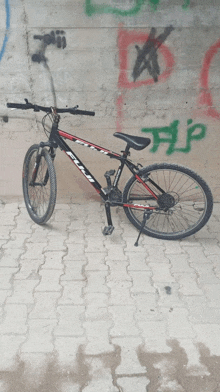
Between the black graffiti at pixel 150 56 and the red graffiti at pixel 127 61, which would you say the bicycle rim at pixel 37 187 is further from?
the black graffiti at pixel 150 56

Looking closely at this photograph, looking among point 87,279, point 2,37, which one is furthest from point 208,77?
point 87,279

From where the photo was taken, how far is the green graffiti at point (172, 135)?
4641mm

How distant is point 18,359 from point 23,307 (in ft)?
1.68

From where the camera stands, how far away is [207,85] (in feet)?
14.8

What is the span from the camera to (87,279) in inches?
131

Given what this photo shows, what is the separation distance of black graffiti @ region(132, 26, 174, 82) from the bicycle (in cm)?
82

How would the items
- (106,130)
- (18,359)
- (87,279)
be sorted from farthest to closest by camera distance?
(106,130)
(87,279)
(18,359)

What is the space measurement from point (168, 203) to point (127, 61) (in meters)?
1.58

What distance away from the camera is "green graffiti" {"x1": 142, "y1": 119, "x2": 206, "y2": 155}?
183 inches

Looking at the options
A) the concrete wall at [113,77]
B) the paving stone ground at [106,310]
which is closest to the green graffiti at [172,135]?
the concrete wall at [113,77]

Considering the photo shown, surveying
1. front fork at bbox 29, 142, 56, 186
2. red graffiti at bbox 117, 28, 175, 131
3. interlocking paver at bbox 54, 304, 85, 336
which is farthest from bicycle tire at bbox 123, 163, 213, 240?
interlocking paver at bbox 54, 304, 85, 336

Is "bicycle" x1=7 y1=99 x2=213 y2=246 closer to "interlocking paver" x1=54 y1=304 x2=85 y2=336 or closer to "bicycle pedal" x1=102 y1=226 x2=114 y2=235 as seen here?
"bicycle pedal" x1=102 y1=226 x2=114 y2=235

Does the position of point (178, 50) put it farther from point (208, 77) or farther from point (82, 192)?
point (82, 192)

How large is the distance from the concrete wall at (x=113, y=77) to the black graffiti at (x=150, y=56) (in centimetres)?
1
